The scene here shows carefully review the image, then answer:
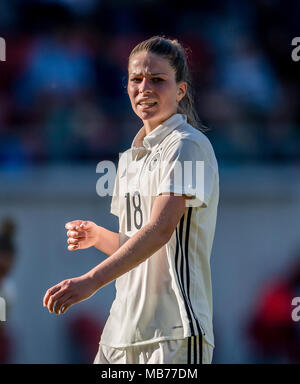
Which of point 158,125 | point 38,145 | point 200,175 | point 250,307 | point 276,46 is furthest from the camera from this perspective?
point 276,46

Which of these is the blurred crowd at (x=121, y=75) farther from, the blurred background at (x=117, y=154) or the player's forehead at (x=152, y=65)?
the player's forehead at (x=152, y=65)

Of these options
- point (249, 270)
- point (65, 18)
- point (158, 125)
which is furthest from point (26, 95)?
point (158, 125)

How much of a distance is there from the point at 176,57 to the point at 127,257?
76 centimetres

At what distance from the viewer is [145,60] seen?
109 inches

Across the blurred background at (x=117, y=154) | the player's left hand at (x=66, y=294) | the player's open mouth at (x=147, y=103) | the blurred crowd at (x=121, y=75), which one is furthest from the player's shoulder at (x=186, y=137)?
the blurred crowd at (x=121, y=75)

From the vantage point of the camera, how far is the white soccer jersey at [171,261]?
262cm

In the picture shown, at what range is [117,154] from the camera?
6.82m

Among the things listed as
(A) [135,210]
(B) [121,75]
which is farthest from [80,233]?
(B) [121,75]

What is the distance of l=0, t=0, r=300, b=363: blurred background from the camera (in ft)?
20.7

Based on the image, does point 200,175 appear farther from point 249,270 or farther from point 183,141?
point 249,270

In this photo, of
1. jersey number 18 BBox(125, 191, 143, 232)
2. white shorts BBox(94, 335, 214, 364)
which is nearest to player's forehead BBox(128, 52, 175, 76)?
jersey number 18 BBox(125, 191, 143, 232)

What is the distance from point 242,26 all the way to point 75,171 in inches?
97.6

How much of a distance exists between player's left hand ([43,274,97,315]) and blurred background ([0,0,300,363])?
3.44m

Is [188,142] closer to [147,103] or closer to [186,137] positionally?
[186,137]
